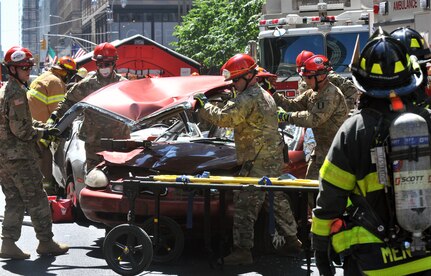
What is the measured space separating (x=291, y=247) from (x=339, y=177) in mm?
3911

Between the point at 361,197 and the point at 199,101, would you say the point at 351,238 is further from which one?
the point at 199,101

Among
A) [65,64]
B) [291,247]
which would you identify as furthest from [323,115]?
[65,64]

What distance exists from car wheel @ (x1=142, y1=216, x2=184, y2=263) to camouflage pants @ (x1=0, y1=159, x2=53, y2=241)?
1324mm

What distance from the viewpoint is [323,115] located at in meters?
8.55

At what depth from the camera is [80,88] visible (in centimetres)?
1030

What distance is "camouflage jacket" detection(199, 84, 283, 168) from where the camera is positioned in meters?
7.63

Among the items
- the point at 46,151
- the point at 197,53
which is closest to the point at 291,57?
the point at 46,151

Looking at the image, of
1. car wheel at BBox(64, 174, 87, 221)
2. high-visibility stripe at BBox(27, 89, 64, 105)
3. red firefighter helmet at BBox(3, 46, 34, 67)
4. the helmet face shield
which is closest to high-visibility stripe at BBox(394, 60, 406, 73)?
the helmet face shield

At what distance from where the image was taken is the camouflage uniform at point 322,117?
8469mm

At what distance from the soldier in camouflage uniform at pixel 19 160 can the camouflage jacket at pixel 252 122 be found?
68.8 inches

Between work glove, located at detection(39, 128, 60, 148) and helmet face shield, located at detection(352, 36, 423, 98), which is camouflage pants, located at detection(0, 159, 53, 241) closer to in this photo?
work glove, located at detection(39, 128, 60, 148)

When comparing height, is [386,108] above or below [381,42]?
below

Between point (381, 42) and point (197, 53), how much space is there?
39.3 m

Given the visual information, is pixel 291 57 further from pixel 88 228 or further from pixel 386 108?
pixel 386 108
